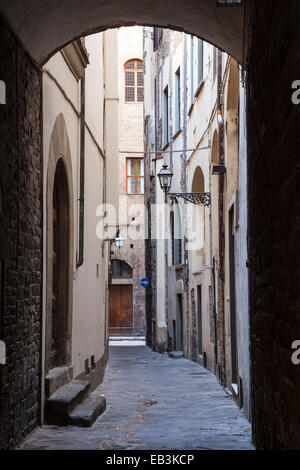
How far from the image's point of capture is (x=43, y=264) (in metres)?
7.56

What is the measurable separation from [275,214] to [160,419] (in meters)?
4.91

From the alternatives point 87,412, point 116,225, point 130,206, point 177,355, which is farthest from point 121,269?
point 87,412

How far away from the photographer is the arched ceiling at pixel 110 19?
6.48 meters

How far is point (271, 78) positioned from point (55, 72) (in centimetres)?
476

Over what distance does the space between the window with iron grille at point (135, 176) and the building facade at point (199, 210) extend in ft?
19.5

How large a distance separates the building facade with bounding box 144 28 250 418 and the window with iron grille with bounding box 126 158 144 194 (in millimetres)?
5931

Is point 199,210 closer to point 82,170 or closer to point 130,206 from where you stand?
point 82,170

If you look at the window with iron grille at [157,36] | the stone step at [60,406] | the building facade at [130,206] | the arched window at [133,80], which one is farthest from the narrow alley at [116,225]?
the arched window at [133,80]

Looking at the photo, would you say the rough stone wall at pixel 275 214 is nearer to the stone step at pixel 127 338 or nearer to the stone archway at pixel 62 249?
the stone archway at pixel 62 249

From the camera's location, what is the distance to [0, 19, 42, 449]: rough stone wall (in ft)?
19.3

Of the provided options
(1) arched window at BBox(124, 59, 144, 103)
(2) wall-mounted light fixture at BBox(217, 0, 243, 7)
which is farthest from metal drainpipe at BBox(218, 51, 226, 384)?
(1) arched window at BBox(124, 59, 144, 103)

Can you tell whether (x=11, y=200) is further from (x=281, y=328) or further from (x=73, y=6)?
(x=281, y=328)
